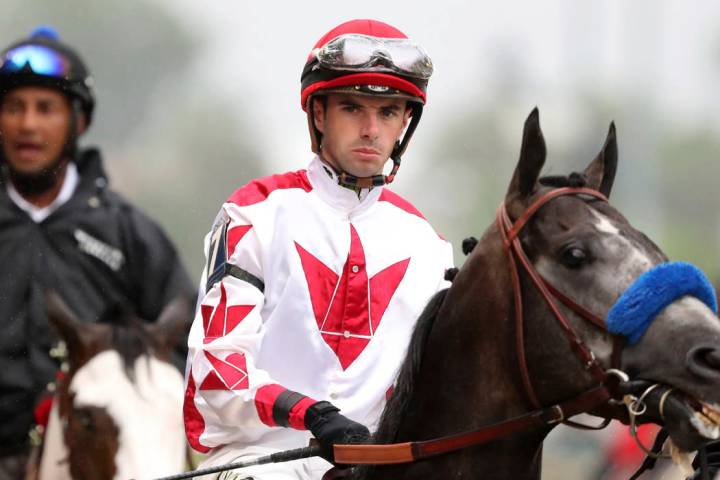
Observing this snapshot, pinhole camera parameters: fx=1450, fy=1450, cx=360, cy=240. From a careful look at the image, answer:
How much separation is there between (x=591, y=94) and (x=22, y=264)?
9.88 m

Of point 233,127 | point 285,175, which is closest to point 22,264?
point 285,175

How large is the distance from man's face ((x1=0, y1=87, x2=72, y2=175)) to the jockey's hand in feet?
15.3

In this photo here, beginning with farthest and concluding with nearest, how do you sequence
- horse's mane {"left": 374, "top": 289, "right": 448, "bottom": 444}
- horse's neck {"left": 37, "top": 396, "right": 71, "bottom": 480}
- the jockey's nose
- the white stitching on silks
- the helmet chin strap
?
the white stitching on silks
horse's neck {"left": 37, "top": 396, "right": 71, "bottom": 480}
the helmet chin strap
horse's mane {"left": 374, "top": 289, "right": 448, "bottom": 444}
the jockey's nose

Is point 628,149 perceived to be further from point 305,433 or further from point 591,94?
point 305,433

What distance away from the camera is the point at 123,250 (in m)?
8.40

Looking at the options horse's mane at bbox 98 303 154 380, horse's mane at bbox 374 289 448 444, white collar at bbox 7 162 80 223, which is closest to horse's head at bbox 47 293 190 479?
horse's mane at bbox 98 303 154 380

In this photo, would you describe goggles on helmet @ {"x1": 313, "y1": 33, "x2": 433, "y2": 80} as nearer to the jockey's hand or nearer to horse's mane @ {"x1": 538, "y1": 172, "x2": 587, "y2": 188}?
horse's mane @ {"x1": 538, "y1": 172, "x2": 587, "y2": 188}

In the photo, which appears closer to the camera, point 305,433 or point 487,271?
point 487,271

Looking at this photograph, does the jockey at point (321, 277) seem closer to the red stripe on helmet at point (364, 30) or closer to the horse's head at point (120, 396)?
the red stripe on helmet at point (364, 30)

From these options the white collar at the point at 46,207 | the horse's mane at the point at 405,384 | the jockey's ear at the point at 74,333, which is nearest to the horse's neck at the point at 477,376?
the horse's mane at the point at 405,384

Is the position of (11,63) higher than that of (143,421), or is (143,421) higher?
(11,63)

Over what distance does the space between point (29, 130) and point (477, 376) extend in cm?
490

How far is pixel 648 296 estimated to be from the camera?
3865 millimetres

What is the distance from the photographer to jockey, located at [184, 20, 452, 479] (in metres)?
4.45
